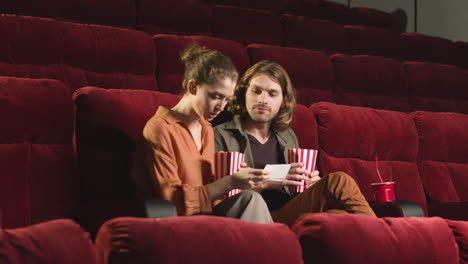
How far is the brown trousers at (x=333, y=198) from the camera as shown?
815 mm

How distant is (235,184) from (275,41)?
74 centimetres

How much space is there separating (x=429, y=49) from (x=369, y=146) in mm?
722

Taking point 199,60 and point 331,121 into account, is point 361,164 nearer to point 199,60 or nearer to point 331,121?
point 331,121

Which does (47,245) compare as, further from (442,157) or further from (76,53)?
(442,157)

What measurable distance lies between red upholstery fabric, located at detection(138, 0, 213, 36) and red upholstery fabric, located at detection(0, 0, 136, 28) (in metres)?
0.03

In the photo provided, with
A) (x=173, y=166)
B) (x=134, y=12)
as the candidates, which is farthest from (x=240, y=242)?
(x=134, y=12)

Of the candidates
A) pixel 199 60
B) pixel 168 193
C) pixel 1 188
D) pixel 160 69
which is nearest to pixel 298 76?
pixel 160 69

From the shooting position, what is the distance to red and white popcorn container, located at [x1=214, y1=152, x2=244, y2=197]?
2.72 feet

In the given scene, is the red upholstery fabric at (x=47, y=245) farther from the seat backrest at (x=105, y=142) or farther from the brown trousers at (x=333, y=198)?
the brown trousers at (x=333, y=198)

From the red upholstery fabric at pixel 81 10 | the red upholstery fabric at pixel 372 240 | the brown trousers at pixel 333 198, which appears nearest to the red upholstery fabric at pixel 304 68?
the red upholstery fabric at pixel 81 10

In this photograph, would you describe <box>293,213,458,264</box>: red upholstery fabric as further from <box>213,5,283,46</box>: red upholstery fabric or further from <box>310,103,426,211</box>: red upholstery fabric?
<box>213,5,283,46</box>: red upholstery fabric

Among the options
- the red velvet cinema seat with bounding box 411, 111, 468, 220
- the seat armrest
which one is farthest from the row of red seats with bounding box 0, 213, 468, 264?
the red velvet cinema seat with bounding box 411, 111, 468, 220

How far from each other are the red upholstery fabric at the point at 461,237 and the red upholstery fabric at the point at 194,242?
22 centimetres

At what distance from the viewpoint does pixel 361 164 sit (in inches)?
42.9
